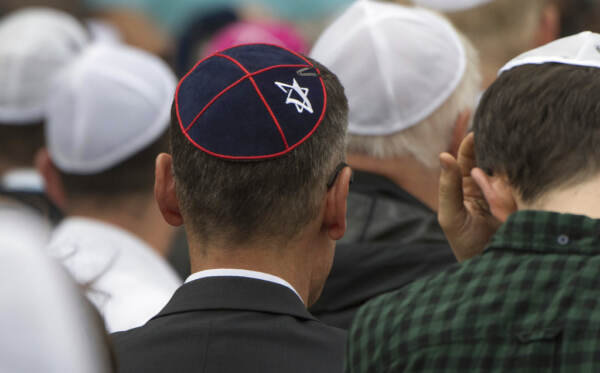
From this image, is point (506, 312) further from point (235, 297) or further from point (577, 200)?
point (235, 297)

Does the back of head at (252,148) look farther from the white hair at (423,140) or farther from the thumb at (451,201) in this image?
the white hair at (423,140)

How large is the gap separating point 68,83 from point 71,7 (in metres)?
4.08

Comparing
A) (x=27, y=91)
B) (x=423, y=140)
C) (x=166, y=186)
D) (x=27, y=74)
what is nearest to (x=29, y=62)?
(x=27, y=74)

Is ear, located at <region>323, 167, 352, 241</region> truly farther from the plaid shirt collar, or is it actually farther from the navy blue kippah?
the plaid shirt collar

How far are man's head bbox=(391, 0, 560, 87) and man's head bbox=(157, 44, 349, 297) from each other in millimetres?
2004

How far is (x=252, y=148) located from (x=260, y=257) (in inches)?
9.7

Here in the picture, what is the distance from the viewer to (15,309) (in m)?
0.86

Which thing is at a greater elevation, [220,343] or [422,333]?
[422,333]

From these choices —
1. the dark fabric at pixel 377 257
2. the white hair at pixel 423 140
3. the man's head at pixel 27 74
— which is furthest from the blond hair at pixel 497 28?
the man's head at pixel 27 74

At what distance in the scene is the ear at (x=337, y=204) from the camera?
213cm

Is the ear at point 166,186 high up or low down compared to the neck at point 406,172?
up

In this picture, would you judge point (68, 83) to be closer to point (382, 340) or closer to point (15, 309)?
point (382, 340)

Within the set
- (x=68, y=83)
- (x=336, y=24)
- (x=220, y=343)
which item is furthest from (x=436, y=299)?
(x=68, y=83)

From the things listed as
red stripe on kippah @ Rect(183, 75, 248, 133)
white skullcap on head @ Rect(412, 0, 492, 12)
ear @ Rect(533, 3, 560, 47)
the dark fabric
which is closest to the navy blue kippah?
red stripe on kippah @ Rect(183, 75, 248, 133)
